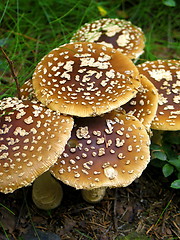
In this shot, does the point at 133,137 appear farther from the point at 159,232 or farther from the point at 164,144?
the point at 159,232

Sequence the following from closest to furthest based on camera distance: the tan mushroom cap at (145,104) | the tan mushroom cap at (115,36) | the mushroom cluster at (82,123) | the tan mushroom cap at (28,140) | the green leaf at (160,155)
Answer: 1. the tan mushroom cap at (28,140)
2. the mushroom cluster at (82,123)
3. the tan mushroom cap at (145,104)
4. the green leaf at (160,155)
5. the tan mushroom cap at (115,36)

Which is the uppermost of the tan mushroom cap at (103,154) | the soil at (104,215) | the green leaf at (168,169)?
the tan mushroom cap at (103,154)

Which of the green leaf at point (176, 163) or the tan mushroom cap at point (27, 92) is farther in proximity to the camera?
the green leaf at point (176, 163)

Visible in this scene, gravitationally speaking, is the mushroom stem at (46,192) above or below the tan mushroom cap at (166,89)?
below

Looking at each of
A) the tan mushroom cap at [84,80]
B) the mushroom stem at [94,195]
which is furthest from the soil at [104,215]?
the tan mushroom cap at [84,80]

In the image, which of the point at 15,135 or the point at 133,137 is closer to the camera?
the point at 15,135

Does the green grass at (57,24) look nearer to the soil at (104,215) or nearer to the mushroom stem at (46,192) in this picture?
the mushroom stem at (46,192)

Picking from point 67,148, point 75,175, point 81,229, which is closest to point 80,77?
point 67,148

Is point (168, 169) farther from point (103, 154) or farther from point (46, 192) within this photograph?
point (46, 192)
